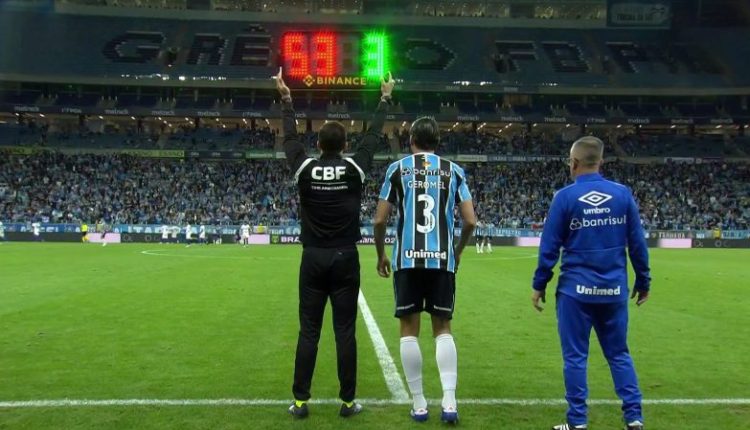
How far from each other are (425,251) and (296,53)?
32.8 meters

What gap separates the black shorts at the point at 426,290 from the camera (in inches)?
200

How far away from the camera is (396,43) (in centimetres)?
6047

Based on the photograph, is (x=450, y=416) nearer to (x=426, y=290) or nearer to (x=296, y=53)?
(x=426, y=290)

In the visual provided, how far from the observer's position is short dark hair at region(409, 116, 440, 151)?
17.2 feet

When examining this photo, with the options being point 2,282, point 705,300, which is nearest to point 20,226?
point 2,282

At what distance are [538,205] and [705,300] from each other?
125 feet

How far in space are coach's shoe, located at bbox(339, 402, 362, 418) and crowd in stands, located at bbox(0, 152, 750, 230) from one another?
41.5 meters

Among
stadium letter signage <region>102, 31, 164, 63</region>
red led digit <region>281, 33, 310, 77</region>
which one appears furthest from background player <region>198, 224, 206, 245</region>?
stadium letter signage <region>102, 31, 164, 63</region>

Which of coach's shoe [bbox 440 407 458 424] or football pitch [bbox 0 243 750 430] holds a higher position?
coach's shoe [bbox 440 407 458 424]

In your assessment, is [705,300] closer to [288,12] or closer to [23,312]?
[23,312]

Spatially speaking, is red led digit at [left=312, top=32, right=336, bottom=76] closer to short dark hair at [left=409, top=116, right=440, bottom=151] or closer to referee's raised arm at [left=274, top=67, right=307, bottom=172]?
referee's raised arm at [left=274, top=67, right=307, bottom=172]

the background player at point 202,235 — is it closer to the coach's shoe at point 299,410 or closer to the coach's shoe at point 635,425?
the coach's shoe at point 299,410

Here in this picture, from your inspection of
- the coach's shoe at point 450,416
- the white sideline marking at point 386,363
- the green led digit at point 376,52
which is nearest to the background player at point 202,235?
the green led digit at point 376,52

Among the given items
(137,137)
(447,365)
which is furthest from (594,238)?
(137,137)
